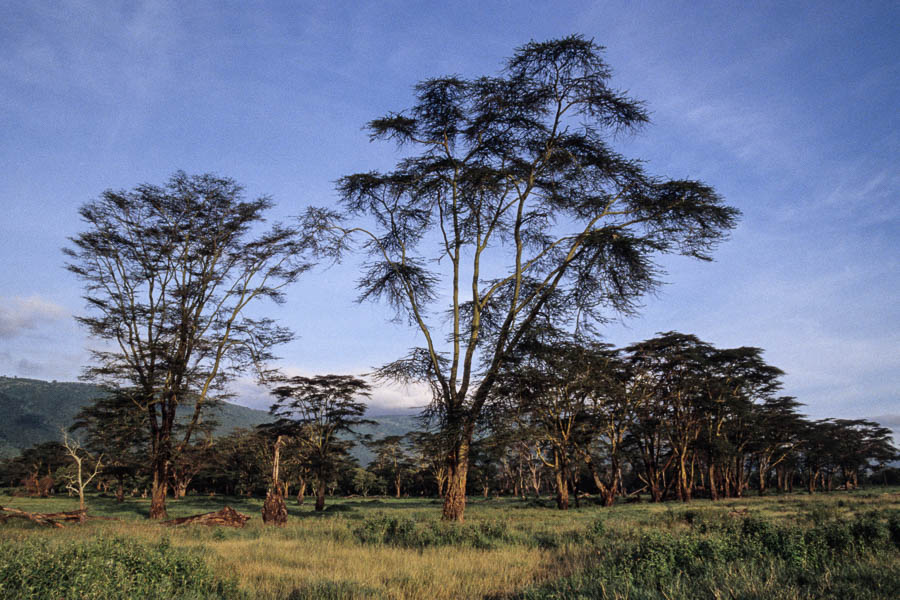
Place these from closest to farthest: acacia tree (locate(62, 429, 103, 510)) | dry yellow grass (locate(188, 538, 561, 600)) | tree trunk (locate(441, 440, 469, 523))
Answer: dry yellow grass (locate(188, 538, 561, 600)) < tree trunk (locate(441, 440, 469, 523)) < acacia tree (locate(62, 429, 103, 510))

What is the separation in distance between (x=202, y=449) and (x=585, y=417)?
23.4 metres

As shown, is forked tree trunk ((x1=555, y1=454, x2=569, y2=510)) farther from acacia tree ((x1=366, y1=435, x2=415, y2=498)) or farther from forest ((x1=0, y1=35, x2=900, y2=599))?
acacia tree ((x1=366, y1=435, x2=415, y2=498))

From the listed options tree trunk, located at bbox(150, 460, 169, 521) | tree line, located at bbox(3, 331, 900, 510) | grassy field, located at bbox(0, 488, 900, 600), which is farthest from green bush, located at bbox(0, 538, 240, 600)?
tree trunk, located at bbox(150, 460, 169, 521)

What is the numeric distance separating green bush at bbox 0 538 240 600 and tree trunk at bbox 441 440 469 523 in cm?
861

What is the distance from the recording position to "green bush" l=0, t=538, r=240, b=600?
5633 millimetres

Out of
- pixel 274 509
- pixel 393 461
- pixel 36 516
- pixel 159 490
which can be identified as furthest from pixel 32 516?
pixel 393 461

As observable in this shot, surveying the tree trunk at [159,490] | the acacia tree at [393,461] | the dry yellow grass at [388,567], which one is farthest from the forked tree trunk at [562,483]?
the acacia tree at [393,461]

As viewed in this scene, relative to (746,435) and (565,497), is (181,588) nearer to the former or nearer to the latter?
(565,497)

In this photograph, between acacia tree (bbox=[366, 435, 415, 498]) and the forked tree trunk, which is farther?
acacia tree (bbox=[366, 435, 415, 498])

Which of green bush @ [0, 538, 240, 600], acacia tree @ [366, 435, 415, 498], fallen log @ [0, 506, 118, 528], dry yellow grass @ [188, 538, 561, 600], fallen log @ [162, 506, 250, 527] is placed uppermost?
green bush @ [0, 538, 240, 600]

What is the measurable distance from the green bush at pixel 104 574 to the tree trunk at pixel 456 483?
8.61m

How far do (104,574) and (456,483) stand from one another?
35.4ft

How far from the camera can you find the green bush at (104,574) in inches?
222

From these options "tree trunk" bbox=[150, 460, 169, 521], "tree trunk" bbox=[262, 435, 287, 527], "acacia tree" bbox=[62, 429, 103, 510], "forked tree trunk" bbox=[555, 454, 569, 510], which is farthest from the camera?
"forked tree trunk" bbox=[555, 454, 569, 510]
